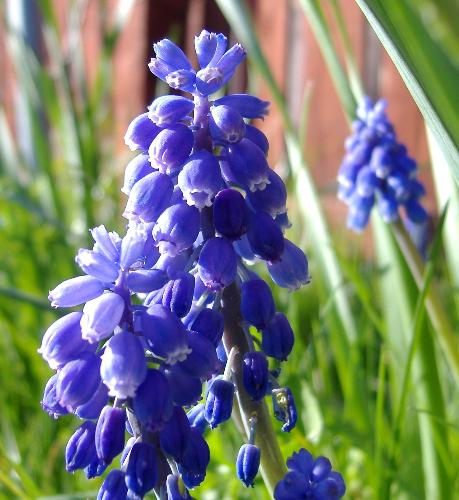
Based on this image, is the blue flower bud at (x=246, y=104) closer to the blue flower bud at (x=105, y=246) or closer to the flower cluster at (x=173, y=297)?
the flower cluster at (x=173, y=297)

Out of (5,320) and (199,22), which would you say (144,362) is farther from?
(199,22)

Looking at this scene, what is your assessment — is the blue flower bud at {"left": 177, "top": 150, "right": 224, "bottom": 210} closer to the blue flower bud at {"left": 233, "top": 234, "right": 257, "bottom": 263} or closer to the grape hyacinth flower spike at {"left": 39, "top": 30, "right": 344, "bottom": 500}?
the grape hyacinth flower spike at {"left": 39, "top": 30, "right": 344, "bottom": 500}

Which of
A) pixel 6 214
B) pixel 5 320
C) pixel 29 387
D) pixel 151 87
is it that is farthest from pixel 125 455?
pixel 151 87

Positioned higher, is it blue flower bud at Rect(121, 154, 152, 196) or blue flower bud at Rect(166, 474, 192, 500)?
blue flower bud at Rect(121, 154, 152, 196)

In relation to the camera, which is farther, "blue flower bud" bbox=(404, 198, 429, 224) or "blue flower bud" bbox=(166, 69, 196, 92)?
"blue flower bud" bbox=(404, 198, 429, 224)

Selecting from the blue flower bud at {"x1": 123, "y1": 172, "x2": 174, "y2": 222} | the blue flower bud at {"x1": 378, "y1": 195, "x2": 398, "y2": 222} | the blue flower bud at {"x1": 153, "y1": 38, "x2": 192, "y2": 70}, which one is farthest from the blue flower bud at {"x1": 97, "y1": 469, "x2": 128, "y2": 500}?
the blue flower bud at {"x1": 378, "y1": 195, "x2": 398, "y2": 222}

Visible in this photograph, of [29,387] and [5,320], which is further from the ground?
[5,320]

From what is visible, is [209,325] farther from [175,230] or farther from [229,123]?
[229,123]
